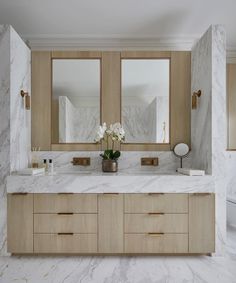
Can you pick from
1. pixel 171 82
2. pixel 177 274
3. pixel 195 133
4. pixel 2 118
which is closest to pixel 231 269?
pixel 177 274

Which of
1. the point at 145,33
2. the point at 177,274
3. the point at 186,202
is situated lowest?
the point at 177,274

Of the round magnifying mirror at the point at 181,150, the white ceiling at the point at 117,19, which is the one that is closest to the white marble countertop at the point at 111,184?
the round magnifying mirror at the point at 181,150

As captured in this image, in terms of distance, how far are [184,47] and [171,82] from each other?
58 centimetres

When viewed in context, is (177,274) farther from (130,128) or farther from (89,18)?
(89,18)

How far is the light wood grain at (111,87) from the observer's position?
3250 mm

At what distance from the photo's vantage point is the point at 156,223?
2.69 metres

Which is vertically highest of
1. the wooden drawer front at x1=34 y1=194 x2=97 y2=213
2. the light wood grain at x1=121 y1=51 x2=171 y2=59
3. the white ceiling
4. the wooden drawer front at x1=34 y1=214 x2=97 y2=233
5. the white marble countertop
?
the white ceiling

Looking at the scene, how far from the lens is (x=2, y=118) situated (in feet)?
8.79

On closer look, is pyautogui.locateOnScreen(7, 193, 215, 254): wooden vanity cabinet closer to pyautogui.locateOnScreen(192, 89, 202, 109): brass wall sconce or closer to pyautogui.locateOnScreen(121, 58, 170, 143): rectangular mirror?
pyautogui.locateOnScreen(121, 58, 170, 143): rectangular mirror

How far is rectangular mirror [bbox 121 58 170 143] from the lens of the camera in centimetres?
325

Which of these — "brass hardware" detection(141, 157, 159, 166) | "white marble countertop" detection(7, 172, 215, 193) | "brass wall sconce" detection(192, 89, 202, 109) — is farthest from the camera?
"brass hardware" detection(141, 157, 159, 166)

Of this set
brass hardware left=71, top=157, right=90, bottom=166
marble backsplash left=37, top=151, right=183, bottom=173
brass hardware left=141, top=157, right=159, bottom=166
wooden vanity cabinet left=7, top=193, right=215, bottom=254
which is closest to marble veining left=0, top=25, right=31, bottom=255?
wooden vanity cabinet left=7, top=193, right=215, bottom=254

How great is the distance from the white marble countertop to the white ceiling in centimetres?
172

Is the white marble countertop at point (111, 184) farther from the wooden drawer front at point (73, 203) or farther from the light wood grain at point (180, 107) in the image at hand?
the light wood grain at point (180, 107)
